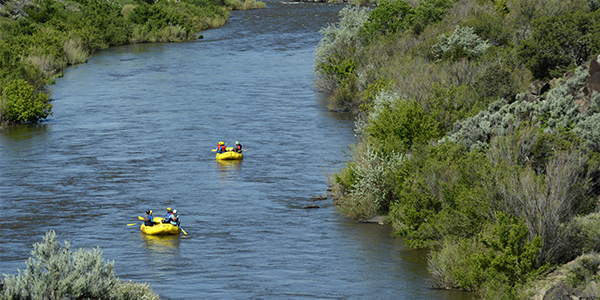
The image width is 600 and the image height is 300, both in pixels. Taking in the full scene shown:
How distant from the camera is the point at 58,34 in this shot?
6531 centimetres

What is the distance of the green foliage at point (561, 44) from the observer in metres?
28.0

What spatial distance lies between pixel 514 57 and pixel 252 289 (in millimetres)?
19060

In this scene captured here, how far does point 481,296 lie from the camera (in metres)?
16.8

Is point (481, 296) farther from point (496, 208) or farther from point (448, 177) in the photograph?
point (448, 177)

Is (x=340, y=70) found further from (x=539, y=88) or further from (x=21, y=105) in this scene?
(x=539, y=88)

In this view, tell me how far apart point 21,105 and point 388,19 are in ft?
83.2

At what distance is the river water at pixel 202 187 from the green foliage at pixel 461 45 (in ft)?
22.9

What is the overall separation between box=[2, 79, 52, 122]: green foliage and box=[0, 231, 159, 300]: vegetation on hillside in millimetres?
31001

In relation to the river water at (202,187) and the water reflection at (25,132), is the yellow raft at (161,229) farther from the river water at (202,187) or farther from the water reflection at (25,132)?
the water reflection at (25,132)

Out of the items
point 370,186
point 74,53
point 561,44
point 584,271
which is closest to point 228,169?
point 370,186

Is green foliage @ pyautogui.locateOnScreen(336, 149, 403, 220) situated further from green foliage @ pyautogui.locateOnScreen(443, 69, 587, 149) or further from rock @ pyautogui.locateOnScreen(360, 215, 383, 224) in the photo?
green foliage @ pyautogui.locateOnScreen(443, 69, 587, 149)

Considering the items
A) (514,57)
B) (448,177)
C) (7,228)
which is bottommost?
(7,228)

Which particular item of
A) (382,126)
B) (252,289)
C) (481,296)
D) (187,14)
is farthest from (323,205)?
(187,14)

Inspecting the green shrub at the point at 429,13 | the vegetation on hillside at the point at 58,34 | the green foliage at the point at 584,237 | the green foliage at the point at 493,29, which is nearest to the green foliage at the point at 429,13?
the green shrub at the point at 429,13
